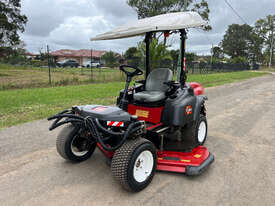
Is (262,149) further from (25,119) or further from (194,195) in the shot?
(25,119)

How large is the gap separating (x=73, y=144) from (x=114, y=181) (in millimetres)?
814

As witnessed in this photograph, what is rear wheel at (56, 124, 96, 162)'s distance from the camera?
296 cm

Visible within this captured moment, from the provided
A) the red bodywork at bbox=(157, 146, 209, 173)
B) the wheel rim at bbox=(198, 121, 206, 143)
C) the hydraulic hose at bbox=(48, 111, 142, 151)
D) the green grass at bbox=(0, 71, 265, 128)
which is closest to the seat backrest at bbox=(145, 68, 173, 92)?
the wheel rim at bbox=(198, 121, 206, 143)

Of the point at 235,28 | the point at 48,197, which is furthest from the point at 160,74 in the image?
the point at 235,28

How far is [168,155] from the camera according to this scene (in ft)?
10.2

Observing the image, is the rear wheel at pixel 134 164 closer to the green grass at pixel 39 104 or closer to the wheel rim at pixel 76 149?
the wheel rim at pixel 76 149

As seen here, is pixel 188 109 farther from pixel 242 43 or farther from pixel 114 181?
pixel 242 43

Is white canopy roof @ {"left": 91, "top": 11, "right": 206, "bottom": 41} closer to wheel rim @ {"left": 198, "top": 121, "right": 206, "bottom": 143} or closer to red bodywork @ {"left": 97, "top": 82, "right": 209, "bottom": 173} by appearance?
red bodywork @ {"left": 97, "top": 82, "right": 209, "bottom": 173}

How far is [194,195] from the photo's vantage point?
2469mm

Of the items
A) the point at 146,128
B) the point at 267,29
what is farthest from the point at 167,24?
the point at 267,29

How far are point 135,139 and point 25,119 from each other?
3.81 m

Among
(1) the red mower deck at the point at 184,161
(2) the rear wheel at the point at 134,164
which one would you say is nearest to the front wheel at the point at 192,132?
(1) the red mower deck at the point at 184,161

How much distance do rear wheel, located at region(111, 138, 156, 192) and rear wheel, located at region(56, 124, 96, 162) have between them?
2.45ft

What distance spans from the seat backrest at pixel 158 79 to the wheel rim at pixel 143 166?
1.40m
